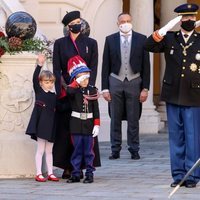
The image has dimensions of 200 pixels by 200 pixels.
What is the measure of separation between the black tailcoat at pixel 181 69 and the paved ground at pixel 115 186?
0.94m

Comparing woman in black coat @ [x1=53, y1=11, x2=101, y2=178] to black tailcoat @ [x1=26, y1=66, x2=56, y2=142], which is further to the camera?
woman in black coat @ [x1=53, y1=11, x2=101, y2=178]

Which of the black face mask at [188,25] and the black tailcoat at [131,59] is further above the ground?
the black face mask at [188,25]

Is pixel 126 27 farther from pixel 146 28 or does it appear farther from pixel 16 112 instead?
pixel 146 28

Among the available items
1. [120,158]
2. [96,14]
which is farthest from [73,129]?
[96,14]

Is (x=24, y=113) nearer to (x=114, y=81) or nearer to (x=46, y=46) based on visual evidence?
(x=46, y=46)

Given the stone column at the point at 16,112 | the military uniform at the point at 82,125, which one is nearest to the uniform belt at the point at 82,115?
the military uniform at the point at 82,125

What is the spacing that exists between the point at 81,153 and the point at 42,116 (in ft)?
2.00

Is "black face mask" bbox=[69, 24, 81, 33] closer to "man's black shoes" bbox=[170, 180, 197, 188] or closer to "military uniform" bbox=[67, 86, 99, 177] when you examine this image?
"military uniform" bbox=[67, 86, 99, 177]

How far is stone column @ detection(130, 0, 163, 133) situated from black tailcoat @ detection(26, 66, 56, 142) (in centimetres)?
744

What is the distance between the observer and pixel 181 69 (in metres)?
9.90

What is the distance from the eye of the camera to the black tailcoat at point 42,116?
1059 centimetres

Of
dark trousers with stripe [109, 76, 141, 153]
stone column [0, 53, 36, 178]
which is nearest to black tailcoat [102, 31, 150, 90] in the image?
dark trousers with stripe [109, 76, 141, 153]

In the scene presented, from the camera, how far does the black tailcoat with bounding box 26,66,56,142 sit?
417 inches

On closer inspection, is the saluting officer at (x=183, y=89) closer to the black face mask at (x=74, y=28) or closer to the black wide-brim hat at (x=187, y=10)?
the black wide-brim hat at (x=187, y=10)
